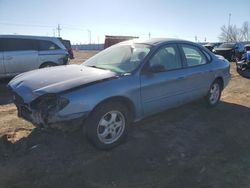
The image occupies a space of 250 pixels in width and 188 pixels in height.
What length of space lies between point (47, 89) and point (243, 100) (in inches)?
223

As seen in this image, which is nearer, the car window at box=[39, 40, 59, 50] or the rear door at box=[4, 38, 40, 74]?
the rear door at box=[4, 38, 40, 74]

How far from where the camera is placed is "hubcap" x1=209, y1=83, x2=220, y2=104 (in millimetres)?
7086

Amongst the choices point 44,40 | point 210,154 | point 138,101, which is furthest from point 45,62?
point 210,154

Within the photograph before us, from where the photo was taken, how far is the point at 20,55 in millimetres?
10539

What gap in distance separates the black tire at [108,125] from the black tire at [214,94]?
278 centimetres

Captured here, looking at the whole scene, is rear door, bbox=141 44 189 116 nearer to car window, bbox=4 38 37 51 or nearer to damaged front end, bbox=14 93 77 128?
damaged front end, bbox=14 93 77 128

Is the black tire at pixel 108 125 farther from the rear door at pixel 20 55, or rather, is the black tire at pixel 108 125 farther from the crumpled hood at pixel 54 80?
the rear door at pixel 20 55

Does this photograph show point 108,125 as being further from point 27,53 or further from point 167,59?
point 27,53

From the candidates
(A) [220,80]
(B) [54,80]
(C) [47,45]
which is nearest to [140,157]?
(B) [54,80]

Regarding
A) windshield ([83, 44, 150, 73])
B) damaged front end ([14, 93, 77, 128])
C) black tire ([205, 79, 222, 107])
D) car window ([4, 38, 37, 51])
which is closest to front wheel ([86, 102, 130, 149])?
damaged front end ([14, 93, 77, 128])

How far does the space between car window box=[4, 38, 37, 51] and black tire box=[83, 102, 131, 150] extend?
696 centimetres

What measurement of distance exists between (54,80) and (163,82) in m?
1.84

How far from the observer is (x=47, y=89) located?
4242 millimetres

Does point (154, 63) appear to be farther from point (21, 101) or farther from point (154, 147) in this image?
point (21, 101)
